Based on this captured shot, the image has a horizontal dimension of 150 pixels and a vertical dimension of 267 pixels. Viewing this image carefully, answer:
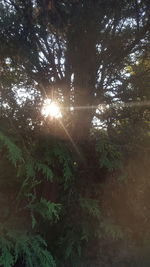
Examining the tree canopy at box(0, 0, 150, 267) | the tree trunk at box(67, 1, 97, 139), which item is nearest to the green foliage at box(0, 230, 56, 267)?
the tree canopy at box(0, 0, 150, 267)

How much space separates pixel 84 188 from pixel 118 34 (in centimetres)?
309

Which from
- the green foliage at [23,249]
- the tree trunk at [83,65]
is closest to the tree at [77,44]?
the tree trunk at [83,65]

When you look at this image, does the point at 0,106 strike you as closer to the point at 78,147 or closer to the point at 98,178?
the point at 78,147

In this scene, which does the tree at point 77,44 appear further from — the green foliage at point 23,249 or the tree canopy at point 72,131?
the green foliage at point 23,249

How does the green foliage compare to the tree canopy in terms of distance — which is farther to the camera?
the tree canopy

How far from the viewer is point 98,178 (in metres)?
3.94

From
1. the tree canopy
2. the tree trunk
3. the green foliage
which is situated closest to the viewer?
the green foliage

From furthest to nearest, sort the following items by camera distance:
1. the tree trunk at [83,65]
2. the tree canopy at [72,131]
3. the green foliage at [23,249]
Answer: the tree trunk at [83,65]
the tree canopy at [72,131]
the green foliage at [23,249]

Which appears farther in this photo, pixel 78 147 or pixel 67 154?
pixel 78 147

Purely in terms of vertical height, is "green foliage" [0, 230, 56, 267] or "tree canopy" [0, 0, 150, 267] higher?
"tree canopy" [0, 0, 150, 267]

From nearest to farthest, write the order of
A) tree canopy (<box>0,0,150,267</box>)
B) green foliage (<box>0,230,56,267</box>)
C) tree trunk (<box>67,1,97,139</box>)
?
green foliage (<box>0,230,56,267</box>), tree canopy (<box>0,0,150,267</box>), tree trunk (<box>67,1,97,139</box>)

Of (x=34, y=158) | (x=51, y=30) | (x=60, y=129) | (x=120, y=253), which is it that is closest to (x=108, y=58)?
(x=51, y=30)

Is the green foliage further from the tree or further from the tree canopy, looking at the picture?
the tree

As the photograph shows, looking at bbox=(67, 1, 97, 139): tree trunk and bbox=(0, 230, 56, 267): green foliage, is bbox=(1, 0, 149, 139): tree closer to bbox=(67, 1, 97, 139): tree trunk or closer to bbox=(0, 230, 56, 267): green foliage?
bbox=(67, 1, 97, 139): tree trunk
